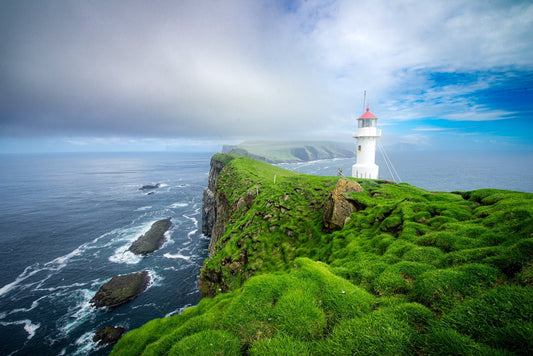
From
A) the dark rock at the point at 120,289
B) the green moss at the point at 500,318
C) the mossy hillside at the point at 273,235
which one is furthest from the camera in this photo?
the dark rock at the point at 120,289

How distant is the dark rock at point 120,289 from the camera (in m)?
35.4

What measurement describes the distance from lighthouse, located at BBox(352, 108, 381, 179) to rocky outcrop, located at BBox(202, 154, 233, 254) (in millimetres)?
28502

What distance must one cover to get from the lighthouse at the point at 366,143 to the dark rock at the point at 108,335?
47.8m

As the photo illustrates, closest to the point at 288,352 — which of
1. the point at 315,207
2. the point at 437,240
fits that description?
the point at 437,240

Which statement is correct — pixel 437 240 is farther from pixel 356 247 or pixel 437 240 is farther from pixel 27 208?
pixel 27 208

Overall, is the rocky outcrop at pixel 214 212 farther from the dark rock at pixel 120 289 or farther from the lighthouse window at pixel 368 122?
the lighthouse window at pixel 368 122

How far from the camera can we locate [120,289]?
3794 centimetres

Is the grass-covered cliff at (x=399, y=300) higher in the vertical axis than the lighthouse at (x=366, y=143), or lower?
lower

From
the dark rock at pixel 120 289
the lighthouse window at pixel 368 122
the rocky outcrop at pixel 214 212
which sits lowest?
the dark rock at pixel 120 289

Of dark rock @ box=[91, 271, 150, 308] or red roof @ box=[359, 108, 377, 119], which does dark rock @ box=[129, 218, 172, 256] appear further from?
red roof @ box=[359, 108, 377, 119]

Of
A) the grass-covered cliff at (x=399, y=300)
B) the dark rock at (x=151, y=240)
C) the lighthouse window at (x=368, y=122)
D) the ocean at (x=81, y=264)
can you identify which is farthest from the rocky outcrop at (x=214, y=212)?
the lighthouse window at (x=368, y=122)

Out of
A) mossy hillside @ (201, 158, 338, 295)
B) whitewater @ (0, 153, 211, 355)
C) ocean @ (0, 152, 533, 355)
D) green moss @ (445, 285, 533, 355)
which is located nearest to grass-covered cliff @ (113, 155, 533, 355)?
green moss @ (445, 285, 533, 355)

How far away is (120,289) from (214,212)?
80.4 ft

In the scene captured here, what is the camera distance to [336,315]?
21.3 ft
